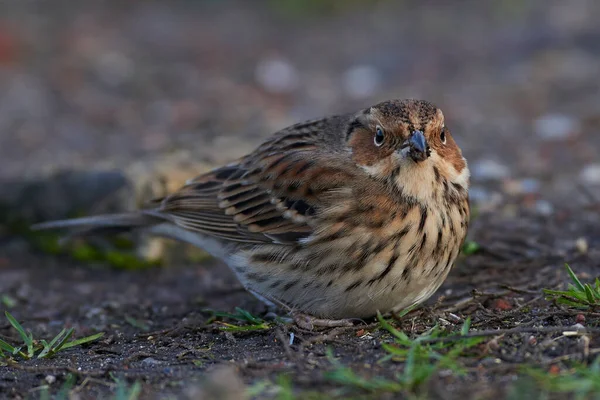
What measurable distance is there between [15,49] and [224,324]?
8360mm

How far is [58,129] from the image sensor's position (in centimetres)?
1072

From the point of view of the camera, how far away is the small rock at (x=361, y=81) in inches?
454

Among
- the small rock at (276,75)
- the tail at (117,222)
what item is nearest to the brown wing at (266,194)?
the tail at (117,222)

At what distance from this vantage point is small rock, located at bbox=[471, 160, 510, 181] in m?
8.68

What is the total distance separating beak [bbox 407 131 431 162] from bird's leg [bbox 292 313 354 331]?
1026mm

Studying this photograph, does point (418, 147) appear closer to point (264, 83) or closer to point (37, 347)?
point (37, 347)

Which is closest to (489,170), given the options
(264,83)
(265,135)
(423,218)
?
(265,135)

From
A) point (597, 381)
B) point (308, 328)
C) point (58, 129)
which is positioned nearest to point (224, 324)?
point (308, 328)

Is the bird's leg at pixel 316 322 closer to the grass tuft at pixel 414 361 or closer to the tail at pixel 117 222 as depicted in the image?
the grass tuft at pixel 414 361

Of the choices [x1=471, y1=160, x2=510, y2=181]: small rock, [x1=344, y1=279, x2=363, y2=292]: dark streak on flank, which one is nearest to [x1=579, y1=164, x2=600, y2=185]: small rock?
[x1=471, y1=160, x2=510, y2=181]: small rock

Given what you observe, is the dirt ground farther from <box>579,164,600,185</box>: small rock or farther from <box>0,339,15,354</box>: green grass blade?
<box>0,339,15,354</box>: green grass blade

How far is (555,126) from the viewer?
10062 mm

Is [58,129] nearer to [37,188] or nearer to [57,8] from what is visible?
[37,188]

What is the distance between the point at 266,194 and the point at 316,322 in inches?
45.7
